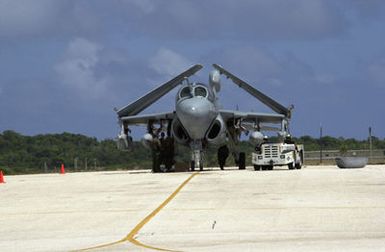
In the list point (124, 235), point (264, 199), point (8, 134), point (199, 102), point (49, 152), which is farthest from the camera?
point (8, 134)

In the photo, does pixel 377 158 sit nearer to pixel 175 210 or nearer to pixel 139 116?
pixel 139 116

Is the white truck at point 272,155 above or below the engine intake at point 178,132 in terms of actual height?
below

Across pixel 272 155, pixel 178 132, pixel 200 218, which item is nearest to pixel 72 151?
pixel 178 132

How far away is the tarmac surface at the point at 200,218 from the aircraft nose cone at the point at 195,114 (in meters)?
12.2

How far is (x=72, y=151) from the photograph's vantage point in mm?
99000

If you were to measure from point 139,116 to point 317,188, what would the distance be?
2258cm

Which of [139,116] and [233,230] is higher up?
[139,116]

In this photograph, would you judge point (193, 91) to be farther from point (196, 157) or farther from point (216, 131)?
point (216, 131)

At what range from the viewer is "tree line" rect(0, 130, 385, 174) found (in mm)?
84444

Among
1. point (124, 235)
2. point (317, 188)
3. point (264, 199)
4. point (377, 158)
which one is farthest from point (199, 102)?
point (377, 158)

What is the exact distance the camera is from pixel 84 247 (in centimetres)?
1269

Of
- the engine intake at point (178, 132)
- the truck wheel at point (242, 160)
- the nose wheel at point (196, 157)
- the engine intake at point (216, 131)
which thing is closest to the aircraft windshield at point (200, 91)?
the engine intake at point (216, 131)

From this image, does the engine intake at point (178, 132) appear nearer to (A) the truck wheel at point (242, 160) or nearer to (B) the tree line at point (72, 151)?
(A) the truck wheel at point (242, 160)

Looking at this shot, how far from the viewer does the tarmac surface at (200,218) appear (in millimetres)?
12797
